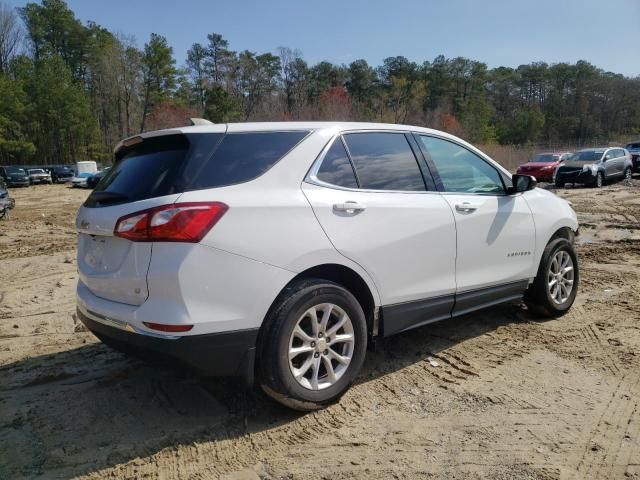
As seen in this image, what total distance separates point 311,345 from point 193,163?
4.26 feet

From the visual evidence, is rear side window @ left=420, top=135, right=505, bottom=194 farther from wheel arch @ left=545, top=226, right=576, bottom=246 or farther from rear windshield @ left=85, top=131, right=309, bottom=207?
rear windshield @ left=85, top=131, right=309, bottom=207

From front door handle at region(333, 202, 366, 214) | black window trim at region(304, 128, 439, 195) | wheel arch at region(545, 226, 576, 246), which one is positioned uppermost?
black window trim at region(304, 128, 439, 195)

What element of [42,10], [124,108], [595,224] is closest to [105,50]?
[124,108]

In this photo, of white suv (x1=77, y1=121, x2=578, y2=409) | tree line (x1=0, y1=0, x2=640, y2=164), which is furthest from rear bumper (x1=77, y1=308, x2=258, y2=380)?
tree line (x1=0, y1=0, x2=640, y2=164)

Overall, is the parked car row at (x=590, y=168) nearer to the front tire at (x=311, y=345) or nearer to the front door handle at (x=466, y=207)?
the front door handle at (x=466, y=207)

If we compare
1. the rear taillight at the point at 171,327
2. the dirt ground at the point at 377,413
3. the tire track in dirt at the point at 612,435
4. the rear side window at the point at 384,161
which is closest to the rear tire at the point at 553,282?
the dirt ground at the point at 377,413

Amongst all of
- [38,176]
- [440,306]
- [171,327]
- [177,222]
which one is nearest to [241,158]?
[177,222]

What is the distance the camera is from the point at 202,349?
2729mm

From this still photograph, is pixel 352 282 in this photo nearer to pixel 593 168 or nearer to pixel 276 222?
pixel 276 222

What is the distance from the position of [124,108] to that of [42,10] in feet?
55.6

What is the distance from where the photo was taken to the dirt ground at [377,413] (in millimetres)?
2684

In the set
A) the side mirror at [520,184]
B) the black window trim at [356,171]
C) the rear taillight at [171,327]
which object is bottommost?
the rear taillight at [171,327]

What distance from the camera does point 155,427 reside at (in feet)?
10.0

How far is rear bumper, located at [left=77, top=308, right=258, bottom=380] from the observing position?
270 cm
